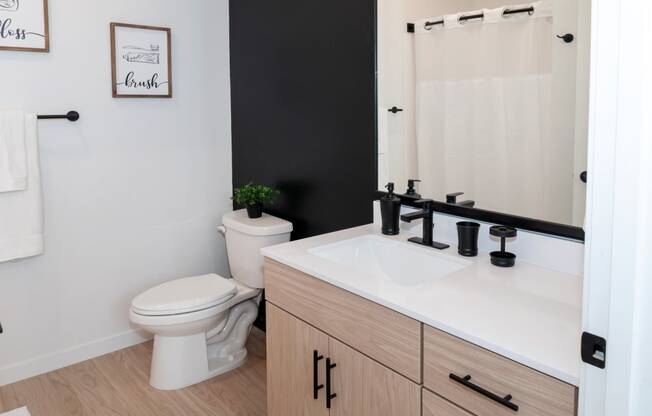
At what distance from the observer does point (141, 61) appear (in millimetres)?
2717

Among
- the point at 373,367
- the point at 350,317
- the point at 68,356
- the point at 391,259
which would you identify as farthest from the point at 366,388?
the point at 68,356

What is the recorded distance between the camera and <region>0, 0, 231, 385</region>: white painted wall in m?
2.50

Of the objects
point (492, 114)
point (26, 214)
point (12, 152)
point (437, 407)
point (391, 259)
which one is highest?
point (492, 114)

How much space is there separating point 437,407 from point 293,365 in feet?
1.99

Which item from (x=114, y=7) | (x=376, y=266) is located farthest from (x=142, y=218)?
(x=376, y=266)

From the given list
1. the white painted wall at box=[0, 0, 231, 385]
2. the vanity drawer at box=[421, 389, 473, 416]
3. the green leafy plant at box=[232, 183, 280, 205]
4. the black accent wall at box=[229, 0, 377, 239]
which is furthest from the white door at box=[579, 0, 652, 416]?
the white painted wall at box=[0, 0, 231, 385]

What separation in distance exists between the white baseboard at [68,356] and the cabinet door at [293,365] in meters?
1.35

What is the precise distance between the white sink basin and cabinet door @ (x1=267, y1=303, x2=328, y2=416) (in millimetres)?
255

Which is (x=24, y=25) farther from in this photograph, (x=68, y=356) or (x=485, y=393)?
(x=485, y=393)

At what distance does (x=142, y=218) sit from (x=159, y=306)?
709 mm

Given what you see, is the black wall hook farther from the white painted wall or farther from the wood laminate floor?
the white painted wall

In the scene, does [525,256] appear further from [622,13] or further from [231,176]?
[231,176]

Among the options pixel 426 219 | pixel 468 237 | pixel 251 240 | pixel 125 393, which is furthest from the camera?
pixel 251 240

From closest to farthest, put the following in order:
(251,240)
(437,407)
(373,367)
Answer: (437,407) < (373,367) < (251,240)
